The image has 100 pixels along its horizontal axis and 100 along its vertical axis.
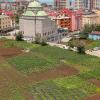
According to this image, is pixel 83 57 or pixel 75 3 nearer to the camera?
pixel 83 57

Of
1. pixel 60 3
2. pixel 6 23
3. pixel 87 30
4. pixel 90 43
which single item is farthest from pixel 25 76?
pixel 60 3

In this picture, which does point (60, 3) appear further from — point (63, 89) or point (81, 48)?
point (63, 89)

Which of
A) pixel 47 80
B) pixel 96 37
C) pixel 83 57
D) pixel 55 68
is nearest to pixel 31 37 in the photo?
pixel 96 37

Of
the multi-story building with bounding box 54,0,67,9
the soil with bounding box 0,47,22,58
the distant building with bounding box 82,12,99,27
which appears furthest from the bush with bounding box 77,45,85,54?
the multi-story building with bounding box 54,0,67,9

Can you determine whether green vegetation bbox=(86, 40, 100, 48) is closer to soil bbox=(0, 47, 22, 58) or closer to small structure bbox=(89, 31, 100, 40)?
small structure bbox=(89, 31, 100, 40)

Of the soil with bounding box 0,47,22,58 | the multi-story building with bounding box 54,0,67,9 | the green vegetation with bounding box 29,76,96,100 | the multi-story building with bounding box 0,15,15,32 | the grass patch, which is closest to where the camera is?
the green vegetation with bounding box 29,76,96,100

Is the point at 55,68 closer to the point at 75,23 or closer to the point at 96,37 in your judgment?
the point at 96,37

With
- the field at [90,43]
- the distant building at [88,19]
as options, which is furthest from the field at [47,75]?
the distant building at [88,19]
